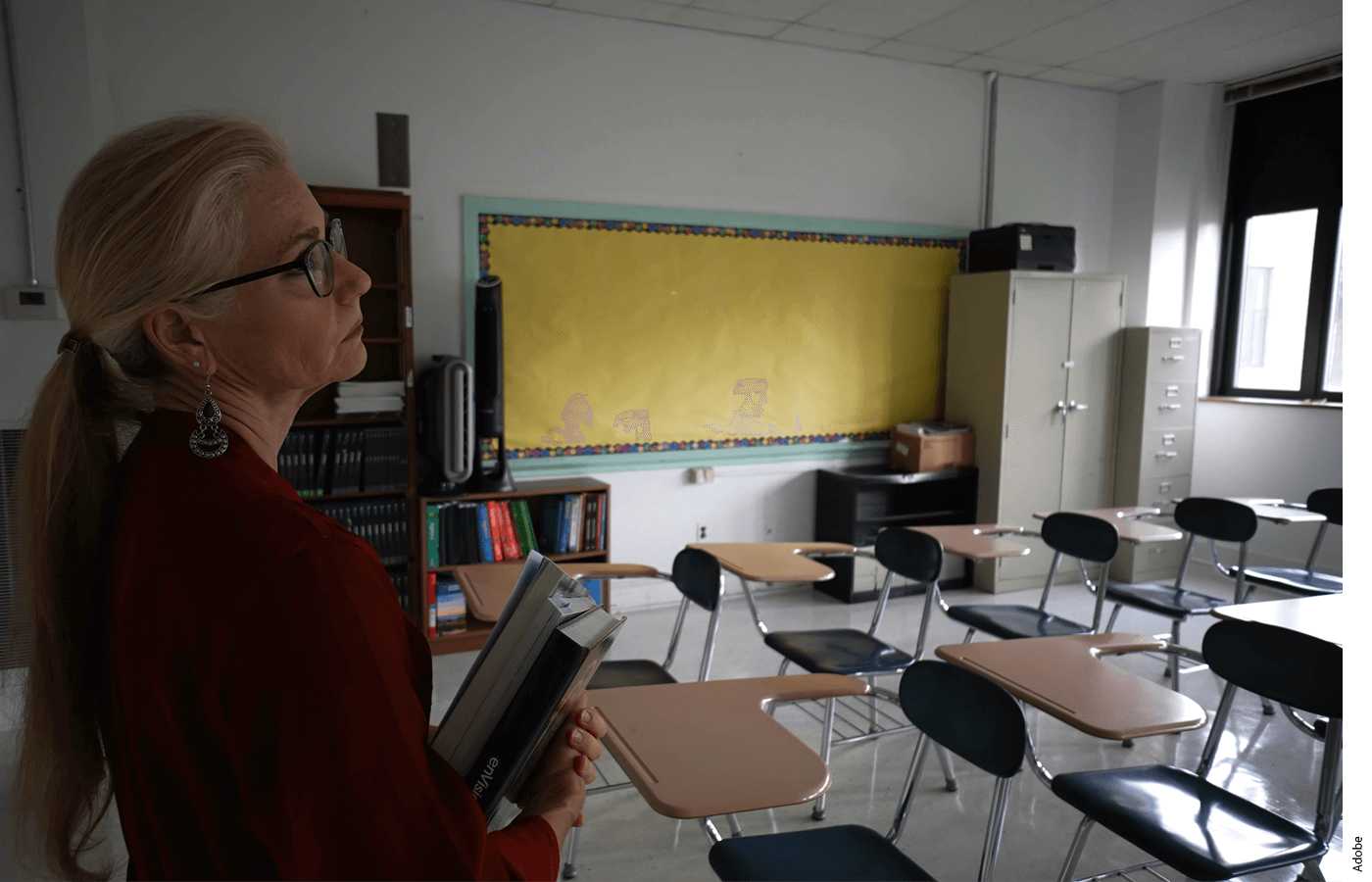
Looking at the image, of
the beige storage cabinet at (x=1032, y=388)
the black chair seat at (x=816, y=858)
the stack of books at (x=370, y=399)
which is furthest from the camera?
the beige storage cabinet at (x=1032, y=388)

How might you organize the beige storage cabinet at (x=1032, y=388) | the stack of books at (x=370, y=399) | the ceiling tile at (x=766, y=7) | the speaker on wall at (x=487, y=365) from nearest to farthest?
the stack of books at (x=370, y=399) → the speaker on wall at (x=487, y=365) → the ceiling tile at (x=766, y=7) → the beige storage cabinet at (x=1032, y=388)

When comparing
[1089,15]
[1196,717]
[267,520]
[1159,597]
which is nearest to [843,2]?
[1089,15]

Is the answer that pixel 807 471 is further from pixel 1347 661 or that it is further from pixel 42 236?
pixel 1347 661

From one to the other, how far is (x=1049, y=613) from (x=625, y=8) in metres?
3.61

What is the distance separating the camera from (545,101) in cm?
448

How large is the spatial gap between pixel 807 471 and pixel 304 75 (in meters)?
3.48

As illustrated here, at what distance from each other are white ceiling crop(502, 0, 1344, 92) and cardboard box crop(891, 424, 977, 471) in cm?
231

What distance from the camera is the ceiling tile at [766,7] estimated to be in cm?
441

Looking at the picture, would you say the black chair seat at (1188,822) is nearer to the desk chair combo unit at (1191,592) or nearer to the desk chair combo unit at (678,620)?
the desk chair combo unit at (678,620)

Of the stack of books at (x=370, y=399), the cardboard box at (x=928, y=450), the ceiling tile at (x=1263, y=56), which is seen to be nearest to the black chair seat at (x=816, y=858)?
the stack of books at (x=370, y=399)

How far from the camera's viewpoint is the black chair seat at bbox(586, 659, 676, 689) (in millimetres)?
2760

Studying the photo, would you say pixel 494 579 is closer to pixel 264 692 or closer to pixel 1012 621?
pixel 1012 621

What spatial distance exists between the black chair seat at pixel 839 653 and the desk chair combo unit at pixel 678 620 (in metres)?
0.29

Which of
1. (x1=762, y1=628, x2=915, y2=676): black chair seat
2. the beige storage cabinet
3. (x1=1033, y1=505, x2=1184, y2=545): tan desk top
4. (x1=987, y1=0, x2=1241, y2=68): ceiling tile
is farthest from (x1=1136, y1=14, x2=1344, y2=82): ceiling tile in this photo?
(x1=762, y1=628, x2=915, y2=676): black chair seat
